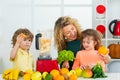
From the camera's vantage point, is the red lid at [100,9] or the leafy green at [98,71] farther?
the red lid at [100,9]

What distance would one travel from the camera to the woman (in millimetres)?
2053

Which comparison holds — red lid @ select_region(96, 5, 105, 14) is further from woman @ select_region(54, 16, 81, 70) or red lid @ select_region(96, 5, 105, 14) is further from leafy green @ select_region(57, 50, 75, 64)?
leafy green @ select_region(57, 50, 75, 64)

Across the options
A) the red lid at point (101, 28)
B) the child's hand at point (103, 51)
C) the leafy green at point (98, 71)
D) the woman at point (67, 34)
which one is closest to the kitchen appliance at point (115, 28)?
the red lid at point (101, 28)

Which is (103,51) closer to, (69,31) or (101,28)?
(69,31)

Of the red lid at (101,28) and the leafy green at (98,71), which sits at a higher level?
the red lid at (101,28)

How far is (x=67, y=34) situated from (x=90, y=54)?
303 mm

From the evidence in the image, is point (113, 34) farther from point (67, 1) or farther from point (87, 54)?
point (87, 54)

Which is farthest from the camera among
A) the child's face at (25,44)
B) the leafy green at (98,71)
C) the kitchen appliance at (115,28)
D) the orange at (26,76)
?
the kitchen appliance at (115,28)

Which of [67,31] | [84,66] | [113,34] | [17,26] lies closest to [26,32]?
[67,31]

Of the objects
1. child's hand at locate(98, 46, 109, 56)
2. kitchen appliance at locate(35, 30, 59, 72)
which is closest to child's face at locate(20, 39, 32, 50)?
kitchen appliance at locate(35, 30, 59, 72)

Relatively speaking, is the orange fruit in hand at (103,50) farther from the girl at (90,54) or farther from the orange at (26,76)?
the orange at (26,76)

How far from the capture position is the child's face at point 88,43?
1.85m

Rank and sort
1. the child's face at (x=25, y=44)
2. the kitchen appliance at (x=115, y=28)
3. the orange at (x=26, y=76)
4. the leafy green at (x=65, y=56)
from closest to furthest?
the orange at (x=26, y=76), the leafy green at (x=65, y=56), the child's face at (x=25, y=44), the kitchen appliance at (x=115, y=28)

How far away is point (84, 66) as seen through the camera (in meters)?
1.71
